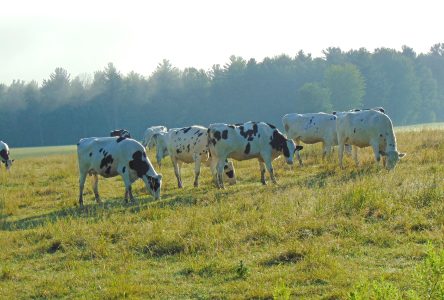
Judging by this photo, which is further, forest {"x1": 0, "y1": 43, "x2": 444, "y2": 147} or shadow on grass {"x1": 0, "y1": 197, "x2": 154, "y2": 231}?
forest {"x1": 0, "y1": 43, "x2": 444, "y2": 147}

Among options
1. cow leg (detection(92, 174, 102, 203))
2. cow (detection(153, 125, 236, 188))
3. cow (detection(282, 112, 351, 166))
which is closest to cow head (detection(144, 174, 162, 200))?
cow leg (detection(92, 174, 102, 203))

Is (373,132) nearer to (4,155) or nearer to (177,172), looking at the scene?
(177,172)

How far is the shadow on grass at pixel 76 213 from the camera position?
43.0 feet

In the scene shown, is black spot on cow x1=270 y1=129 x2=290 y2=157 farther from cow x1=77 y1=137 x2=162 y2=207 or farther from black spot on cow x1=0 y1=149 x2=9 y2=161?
black spot on cow x1=0 y1=149 x2=9 y2=161

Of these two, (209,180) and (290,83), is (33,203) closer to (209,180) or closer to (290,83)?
(209,180)

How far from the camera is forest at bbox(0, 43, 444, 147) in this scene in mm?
101438

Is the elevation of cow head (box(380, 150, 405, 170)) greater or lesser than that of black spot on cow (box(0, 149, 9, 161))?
lesser

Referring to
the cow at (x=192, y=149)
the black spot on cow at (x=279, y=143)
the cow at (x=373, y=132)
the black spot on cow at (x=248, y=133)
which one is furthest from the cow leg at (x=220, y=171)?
the cow at (x=373, y=132)

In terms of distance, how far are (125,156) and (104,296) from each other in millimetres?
8547

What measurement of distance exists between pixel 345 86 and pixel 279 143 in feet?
264

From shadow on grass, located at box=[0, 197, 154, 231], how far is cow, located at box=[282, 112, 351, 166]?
30.6 feet

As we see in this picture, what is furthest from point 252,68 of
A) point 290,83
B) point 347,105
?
point 347,105

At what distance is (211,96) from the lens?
107438 millimetres

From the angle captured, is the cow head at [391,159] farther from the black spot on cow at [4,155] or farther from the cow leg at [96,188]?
the black spot on cow at [4,155]
